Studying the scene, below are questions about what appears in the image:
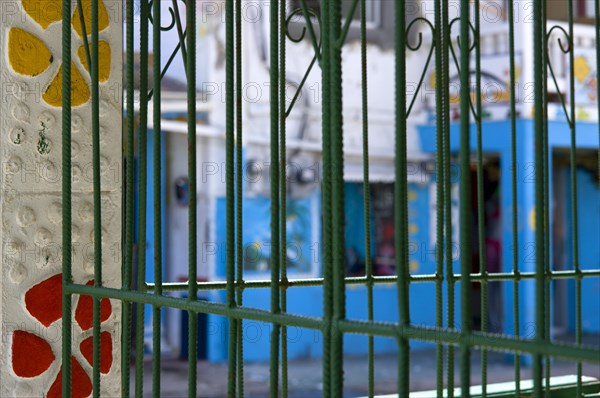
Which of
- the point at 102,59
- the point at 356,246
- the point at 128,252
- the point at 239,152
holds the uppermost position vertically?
the point at 102,59

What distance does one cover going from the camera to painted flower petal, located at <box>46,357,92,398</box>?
224 cm

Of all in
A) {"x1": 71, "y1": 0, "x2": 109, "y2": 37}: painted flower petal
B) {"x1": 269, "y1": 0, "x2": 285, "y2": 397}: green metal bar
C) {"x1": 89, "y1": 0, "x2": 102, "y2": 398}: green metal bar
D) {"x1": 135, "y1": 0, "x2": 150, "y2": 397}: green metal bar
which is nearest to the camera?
{"x1": 269, "y1": 0, "x2": 285, "y2": 397}: green metal bar

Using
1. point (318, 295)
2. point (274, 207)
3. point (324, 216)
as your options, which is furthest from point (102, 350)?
point (318, 295)

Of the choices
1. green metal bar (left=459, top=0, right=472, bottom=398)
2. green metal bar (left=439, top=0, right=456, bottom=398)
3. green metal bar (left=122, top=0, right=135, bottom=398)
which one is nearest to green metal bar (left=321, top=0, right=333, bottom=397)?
green metal bar (left=459, top=0, right=472, bottom=398)

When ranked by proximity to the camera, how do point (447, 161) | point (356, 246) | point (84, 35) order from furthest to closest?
point (356, 246) < point (447, 161) < point (84, 35)

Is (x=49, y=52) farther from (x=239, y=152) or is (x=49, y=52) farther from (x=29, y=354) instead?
(x=29, y=354)

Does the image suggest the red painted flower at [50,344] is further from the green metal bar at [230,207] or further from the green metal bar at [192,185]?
the green metal bar at [230,207]

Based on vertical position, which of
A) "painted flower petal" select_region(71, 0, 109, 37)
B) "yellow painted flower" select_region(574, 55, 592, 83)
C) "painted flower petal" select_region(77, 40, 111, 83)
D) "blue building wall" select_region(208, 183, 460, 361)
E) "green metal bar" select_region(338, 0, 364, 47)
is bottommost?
"blue building wall" select_region(208, 183, 460, 361)

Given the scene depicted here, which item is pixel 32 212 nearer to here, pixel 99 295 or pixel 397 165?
pixel 99 295

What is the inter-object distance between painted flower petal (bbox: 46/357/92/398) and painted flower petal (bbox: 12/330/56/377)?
0.05 metres

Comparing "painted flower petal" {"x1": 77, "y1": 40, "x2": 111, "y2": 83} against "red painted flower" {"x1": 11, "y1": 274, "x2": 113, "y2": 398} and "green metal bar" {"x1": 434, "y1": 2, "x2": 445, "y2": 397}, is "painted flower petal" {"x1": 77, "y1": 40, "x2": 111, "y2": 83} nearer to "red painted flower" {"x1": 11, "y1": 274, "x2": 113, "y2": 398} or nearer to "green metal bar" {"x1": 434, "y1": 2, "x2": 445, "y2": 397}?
"red painted flower" {"x1": 11, "y1": 274, "x2": 113, "y2": 398}

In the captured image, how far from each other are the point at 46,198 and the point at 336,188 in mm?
1004

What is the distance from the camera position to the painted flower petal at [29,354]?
86.7 inches

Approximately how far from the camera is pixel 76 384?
227cm
